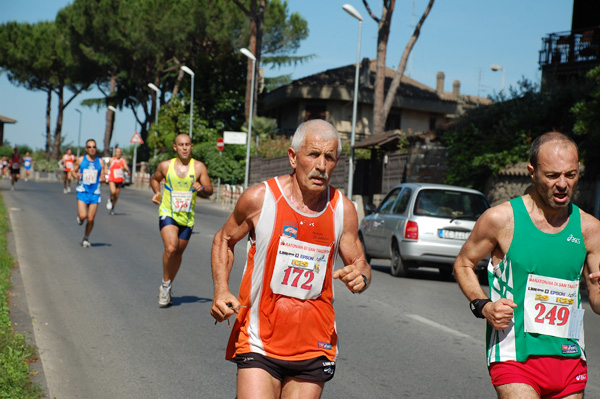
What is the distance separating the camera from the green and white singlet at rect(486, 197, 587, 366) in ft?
13.1

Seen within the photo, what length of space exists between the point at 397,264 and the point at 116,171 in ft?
46.5

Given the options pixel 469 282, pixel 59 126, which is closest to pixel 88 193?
pixel 469 282

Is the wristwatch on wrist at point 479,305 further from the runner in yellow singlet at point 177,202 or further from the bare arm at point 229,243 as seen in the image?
the runner in yellow singlet at point 177,202

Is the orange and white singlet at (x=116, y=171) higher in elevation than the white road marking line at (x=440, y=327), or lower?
higher

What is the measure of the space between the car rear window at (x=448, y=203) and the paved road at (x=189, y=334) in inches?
45.2

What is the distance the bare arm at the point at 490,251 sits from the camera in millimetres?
3922

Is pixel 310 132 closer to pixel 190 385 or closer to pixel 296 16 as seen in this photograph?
pixel 190 385

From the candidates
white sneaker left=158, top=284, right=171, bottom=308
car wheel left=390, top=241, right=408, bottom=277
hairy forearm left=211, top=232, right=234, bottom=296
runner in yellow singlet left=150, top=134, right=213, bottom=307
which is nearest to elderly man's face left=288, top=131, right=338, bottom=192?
hairy forearm left=211, top=232, right=234, bottom=296

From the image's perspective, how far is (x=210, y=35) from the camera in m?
55.2

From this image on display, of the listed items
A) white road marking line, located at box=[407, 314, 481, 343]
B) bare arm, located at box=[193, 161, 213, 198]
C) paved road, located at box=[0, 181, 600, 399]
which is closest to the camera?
paved road, located at box=[0, 181, 600, 399]

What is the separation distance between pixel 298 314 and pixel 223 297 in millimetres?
359

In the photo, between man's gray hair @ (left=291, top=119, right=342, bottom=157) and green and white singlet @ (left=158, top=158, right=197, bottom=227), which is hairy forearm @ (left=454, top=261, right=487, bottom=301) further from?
green and white singlet @ (left=158, top=158, right=197, bottom=227)

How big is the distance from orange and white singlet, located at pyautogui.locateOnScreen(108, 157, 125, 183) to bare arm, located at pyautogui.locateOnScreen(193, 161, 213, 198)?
53.9ft

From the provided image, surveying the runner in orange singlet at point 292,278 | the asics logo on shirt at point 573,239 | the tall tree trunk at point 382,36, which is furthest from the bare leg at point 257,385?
the tall tree trunk at point 382,36
